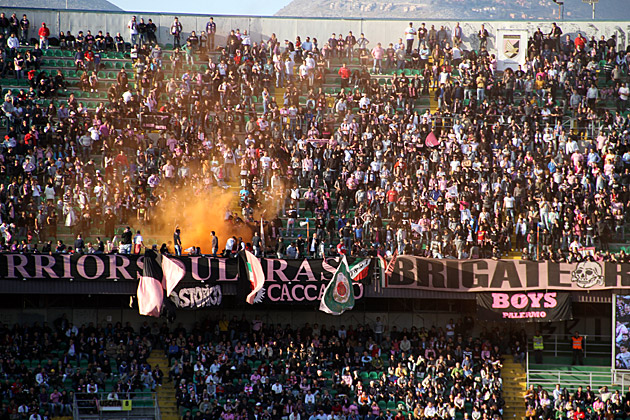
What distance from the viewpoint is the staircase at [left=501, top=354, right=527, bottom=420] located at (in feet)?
108

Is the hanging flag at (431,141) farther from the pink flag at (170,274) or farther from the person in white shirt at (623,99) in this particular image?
the pink flag at (170,274)

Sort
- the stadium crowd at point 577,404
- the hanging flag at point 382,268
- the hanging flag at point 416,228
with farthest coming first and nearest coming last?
the hanging flag at point 416,228 < the hanging flag at point 382,268 < the stadium crowd at point 577,404

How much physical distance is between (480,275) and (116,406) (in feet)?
41.5

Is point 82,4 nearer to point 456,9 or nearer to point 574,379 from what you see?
point 456,9

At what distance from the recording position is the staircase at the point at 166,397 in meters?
32.1

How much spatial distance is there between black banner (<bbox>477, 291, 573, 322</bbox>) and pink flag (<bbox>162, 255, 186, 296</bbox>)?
33.0 ft

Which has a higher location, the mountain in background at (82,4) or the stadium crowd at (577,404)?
the mountain in background at (82,4)

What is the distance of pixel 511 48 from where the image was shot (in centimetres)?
4762

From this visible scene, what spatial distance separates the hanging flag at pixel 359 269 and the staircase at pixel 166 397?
6.91m

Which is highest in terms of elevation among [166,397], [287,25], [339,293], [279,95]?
[287,25]

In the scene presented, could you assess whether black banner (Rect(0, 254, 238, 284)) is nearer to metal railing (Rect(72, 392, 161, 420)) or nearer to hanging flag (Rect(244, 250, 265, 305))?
hanging flag (Rect(244, 250, 265, 305))

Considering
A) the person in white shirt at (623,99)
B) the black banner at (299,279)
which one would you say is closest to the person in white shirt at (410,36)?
the person in white shirt at (623,99)

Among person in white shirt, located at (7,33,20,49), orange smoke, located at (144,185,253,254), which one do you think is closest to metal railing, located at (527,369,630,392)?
orange smoke, located at (144,185,253,254)

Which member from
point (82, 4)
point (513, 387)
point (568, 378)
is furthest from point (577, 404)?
point (82, 4)
